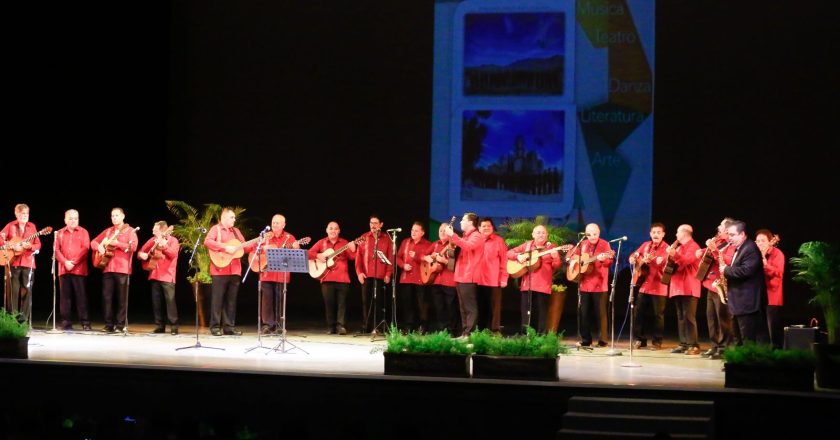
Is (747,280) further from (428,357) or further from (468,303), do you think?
(468,303)

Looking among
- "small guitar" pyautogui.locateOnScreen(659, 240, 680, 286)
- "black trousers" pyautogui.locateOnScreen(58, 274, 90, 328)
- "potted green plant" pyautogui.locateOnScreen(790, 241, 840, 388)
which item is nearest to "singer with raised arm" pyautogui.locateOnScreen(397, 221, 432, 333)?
"small guitar" pyautogui.locateOnScreen(659, 240, 680, 286)

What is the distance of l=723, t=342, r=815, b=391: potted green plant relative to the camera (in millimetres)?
8484

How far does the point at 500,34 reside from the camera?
16266 mm

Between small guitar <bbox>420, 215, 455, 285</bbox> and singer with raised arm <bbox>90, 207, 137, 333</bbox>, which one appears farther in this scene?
small guitar <bbox>420, 215, 455, 285</bbox>

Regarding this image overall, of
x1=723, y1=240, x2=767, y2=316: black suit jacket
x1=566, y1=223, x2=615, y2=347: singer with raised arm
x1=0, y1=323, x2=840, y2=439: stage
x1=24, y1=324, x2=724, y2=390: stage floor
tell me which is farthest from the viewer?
x1=566, y1=223, x2=615, y2=347: singer with raised arm

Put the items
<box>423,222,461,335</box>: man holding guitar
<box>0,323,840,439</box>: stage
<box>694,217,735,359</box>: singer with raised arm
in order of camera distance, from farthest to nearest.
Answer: <box>423,222,461,335</box>: man holding guitar → <box>694,217,735,359</box>: singer with raised arm → <box>0,323,840,439</box>: stage

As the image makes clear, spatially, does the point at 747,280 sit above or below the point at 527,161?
below

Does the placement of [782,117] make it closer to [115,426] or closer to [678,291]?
→ [678,291]

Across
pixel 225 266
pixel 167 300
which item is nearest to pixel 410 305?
pixel 225 266

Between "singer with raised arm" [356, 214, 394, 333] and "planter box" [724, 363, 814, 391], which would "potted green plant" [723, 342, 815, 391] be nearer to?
"planter box" [724, 363, 814, 391]

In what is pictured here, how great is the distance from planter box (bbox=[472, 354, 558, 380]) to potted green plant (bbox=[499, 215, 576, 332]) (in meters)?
4.16

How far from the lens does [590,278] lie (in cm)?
1238

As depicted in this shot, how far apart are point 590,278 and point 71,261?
6.47 meters

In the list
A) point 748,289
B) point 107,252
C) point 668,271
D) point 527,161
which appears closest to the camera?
point 748,289
